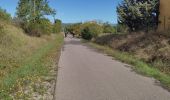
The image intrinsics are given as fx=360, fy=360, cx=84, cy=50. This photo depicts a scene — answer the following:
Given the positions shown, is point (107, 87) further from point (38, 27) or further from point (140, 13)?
point (38, 27)

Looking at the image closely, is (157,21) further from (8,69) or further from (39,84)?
(39,84)

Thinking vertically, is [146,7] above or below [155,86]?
above

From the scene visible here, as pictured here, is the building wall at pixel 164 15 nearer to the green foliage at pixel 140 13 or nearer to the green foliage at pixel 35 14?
the green foliage at pixel 140 13

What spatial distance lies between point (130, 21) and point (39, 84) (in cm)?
2748

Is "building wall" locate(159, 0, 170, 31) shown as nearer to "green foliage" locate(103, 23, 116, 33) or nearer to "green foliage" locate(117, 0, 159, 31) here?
"green foliage" locate(117, 0, 159, 31)

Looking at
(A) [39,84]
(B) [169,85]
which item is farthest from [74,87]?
(B) [169,85]

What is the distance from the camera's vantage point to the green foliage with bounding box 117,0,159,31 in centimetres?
3541

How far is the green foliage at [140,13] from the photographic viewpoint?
35.4 meters

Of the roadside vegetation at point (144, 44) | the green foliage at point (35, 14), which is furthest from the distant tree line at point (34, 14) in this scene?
the roadside vegetation at point (144, 44)

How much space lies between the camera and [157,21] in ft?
113

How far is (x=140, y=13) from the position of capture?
36000mm

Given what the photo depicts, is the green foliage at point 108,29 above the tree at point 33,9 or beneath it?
beneath

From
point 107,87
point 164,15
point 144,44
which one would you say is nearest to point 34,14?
point 164,15

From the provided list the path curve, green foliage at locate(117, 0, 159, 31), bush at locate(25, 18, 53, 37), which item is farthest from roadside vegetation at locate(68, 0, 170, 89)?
bush at locate(25, 18, 53, 37)
